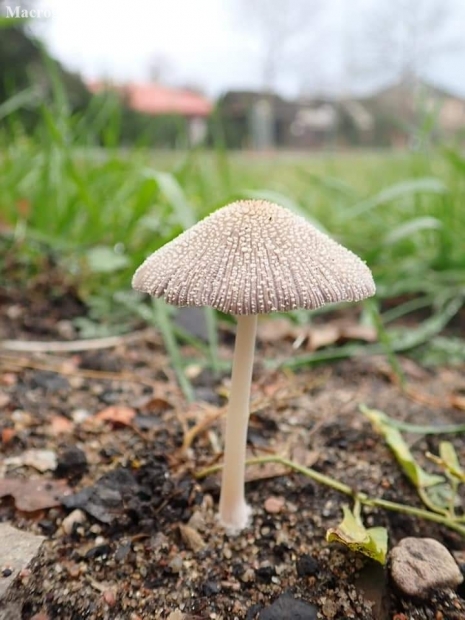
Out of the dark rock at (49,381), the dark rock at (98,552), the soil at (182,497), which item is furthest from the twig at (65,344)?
the dark rock at (98,552)

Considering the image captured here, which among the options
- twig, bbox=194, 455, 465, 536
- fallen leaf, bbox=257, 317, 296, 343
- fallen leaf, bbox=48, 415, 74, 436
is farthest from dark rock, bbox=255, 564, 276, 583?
fallen leaf, bbox=257, 317, 296, 343

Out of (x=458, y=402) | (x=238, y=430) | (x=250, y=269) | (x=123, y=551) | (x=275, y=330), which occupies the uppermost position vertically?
(x=250, y=269)

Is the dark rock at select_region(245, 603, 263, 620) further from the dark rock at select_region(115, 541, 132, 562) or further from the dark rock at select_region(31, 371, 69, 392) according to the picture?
the dark rock at select_region(31, 371, 69, 392)

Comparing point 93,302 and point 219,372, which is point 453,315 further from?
point 93,302

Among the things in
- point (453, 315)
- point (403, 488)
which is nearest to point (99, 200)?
point (453, 315)

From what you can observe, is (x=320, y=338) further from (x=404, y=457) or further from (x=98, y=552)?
(x=98, y=552)

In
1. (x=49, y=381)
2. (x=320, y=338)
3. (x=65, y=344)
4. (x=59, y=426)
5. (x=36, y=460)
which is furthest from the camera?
(x=320, y=338)

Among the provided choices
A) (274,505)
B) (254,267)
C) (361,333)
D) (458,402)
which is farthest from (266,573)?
(361,333)
